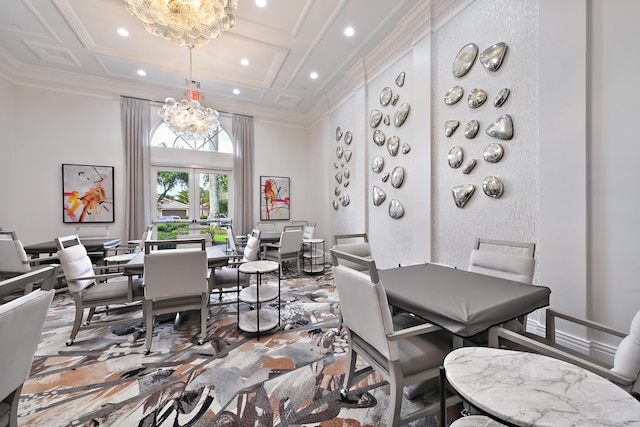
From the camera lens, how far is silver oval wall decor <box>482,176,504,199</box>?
2.48m

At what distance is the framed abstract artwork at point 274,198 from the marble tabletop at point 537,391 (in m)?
5.92

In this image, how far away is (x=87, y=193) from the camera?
16.1ft

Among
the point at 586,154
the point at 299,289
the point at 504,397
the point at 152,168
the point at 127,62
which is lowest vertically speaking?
the point at 299,289

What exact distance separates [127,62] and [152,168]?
2.10 metres

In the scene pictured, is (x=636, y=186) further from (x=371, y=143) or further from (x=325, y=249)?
(x=325, y=249)

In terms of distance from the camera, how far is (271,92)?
564 cm

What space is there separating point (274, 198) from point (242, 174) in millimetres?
1022

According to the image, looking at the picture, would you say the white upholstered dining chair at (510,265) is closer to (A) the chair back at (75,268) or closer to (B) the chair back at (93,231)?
(A) the chair back at (75,268)

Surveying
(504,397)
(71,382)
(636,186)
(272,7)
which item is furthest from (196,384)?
(272,7)

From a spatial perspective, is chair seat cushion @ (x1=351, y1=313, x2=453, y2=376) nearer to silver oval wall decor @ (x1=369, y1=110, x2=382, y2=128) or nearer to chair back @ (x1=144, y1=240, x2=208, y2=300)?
chair back @ (x1=144, y1=240, x2=208, y2=300)

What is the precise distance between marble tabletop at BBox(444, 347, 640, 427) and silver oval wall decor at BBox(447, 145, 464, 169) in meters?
2.39

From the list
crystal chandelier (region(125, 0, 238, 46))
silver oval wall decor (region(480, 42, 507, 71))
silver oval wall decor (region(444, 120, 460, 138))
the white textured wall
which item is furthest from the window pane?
silver oval wall decor (region(480, 42, 507, 71))

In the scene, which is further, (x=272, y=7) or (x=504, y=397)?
(x=272, y=7)

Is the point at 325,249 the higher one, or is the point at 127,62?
the point at 127,62
